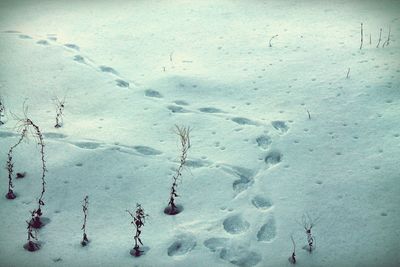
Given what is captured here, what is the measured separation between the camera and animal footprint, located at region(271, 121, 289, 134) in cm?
411

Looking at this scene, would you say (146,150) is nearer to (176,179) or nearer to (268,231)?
Result: (176,179)

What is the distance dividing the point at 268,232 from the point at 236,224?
255mm

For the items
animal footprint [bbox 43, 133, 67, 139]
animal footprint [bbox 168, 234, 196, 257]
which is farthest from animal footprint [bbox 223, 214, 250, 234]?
animal footprint [bbox 43, 133, 67, 139]

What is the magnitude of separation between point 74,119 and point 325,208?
8.96 ft

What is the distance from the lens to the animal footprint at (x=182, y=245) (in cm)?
303

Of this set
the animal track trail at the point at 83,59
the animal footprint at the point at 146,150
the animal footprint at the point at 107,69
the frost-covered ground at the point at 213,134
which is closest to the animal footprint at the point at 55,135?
the frost-covered ground at the point at 213,134

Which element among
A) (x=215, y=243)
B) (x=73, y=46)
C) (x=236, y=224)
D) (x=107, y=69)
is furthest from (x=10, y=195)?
(x=73, y=46)

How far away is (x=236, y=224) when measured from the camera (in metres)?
3.22

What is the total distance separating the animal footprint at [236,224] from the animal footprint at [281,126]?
1.19m

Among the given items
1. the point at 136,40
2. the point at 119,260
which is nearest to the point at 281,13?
the point at 136,40

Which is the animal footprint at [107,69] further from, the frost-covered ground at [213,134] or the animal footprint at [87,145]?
the animal footprint at [87,145]

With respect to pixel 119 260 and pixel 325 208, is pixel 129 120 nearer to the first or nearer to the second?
pixel 119 260

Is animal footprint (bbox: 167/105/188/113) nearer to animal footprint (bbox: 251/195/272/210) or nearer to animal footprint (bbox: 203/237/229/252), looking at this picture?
animal footprint (bbox: 251/195/272/210)

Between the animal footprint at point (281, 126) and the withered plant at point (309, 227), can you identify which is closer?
the withered plant at point (309, 227)
